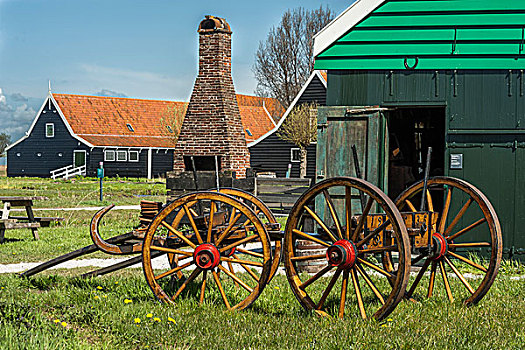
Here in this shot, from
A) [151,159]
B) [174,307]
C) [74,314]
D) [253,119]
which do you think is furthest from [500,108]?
[151,159]

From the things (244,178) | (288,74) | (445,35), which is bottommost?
(244,178)

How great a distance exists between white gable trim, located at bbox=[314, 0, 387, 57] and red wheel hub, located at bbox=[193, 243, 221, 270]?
4862mm

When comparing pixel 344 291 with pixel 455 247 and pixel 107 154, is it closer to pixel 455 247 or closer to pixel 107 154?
pixel 455 247

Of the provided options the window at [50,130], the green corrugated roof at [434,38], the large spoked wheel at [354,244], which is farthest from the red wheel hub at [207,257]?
the window at [50,130]

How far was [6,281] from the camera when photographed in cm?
750

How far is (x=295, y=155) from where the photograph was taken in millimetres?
36969

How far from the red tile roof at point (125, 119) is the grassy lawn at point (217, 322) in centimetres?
3810

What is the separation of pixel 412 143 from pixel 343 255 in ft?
25.3

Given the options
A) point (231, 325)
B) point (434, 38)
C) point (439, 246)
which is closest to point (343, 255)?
point (231, 325)

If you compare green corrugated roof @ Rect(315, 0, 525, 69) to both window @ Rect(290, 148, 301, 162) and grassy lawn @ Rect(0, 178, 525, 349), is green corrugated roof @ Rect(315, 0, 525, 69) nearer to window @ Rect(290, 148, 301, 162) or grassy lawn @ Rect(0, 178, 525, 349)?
grassy lawn @ Rect(0, 178, 525, 349)

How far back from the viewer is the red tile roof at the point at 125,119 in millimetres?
46062

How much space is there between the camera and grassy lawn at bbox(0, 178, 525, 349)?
508 centimetres

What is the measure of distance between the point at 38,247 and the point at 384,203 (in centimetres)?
798

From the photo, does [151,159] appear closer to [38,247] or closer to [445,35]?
[38,247]
